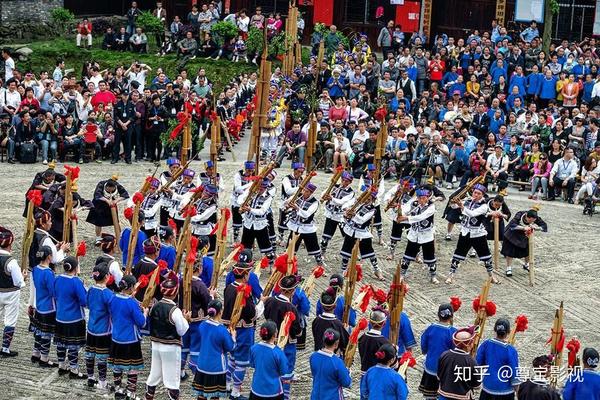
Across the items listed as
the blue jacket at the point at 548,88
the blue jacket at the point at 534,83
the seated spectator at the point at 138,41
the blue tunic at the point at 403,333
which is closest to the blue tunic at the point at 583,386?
the blue tunic at the point at 403,333

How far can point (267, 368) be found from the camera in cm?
1259

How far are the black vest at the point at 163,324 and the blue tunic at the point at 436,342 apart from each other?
2866mm

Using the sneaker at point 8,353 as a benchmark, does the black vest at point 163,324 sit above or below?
above

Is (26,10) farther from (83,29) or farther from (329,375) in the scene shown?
(329,375)

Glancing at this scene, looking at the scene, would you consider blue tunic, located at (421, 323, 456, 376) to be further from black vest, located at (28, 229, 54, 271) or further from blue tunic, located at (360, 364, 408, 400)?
black vest, located at (28, 229, 54, 271)

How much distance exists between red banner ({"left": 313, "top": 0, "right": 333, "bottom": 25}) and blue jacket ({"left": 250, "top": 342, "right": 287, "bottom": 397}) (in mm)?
24399

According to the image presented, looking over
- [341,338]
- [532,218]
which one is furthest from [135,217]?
[532,218]

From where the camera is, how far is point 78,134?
2583 cm

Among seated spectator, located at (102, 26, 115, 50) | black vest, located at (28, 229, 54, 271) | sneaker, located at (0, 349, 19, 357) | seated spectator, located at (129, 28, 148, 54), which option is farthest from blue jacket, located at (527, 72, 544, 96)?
sneaker, located at (0, 349, 19, 357)

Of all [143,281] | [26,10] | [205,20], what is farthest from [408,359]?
[26,10]

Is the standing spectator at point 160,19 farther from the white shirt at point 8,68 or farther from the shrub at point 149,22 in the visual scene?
the white shirt at point 8,68

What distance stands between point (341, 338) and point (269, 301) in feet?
3.92

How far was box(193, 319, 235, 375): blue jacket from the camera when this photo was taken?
519 inches

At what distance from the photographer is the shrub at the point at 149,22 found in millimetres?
34500
